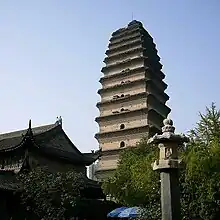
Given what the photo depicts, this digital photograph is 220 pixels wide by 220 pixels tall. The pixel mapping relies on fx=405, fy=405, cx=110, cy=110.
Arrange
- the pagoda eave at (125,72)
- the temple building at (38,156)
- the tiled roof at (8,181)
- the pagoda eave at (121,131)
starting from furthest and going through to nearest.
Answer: the pagoda eave at (125,72) → the pagoda eave at (121,131) → the temple building at (38,156) → the tiled roof at (8,181)

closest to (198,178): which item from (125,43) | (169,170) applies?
(169,170)

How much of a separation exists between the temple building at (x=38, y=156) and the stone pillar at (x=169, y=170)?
47.2ft

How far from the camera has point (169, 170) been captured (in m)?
8.27

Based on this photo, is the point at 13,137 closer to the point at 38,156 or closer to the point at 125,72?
the point at 38,156

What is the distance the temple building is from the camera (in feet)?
76.5

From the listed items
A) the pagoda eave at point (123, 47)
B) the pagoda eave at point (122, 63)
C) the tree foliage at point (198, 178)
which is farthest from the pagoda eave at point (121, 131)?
the tree foliage at point (198, 178)

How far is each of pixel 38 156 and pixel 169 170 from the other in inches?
723

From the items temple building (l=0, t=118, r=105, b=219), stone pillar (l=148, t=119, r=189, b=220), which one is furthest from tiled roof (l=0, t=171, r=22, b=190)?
stone pillar (l=148, t=119, r=189, b=220)

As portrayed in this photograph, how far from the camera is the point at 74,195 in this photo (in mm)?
20594

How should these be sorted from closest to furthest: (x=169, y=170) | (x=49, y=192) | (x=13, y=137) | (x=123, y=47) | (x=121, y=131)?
1. (x=169, y=170)
2. (x=49, y=192)
3. (x=13, y=137)
4. (x=121, y=131)
5. (x=123, y=47)

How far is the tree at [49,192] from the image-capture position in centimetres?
1922

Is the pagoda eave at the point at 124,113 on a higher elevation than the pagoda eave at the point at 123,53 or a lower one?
lower

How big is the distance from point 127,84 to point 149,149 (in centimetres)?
1367

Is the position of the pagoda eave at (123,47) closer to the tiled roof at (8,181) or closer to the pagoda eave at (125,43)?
the pagoda eave at (125,43)
